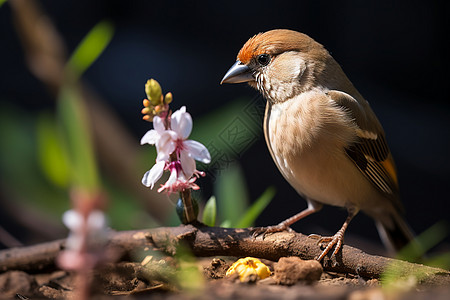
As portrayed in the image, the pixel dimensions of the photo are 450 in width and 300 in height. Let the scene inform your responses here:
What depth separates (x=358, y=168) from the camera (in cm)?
246

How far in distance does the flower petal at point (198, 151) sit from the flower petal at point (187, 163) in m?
0.02

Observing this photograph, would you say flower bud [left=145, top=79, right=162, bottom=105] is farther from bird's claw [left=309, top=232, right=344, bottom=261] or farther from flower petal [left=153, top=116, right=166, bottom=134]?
bird's claw [left=309, top=232, right=344, bottom=261]

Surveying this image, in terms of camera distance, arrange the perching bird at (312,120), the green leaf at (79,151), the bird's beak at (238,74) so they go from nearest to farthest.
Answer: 1. the green leaf at (79,151)
2. the perching bird at (312,120)
3. the bird's beak at (238,74)

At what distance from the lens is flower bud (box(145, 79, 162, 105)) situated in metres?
1.56

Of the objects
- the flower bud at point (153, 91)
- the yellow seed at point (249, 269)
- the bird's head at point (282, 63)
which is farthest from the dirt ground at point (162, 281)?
the bird's head at point (282, 63)

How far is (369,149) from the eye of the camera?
2.52 m

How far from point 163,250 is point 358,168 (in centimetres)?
104

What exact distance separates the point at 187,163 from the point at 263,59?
2.96ft

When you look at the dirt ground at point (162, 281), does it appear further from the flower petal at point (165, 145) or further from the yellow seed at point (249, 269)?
the flower petal at point (165, 145)

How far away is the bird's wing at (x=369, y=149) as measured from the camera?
2.42 m

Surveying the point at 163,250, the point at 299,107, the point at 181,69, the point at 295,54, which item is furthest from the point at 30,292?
the point at 181,69

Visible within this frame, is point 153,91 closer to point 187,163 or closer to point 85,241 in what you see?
point 187,163

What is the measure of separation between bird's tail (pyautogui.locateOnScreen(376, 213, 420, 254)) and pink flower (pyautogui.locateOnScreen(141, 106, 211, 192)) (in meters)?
1.58

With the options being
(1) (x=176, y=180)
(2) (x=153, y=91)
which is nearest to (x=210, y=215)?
(1) (x=176, y=180)
